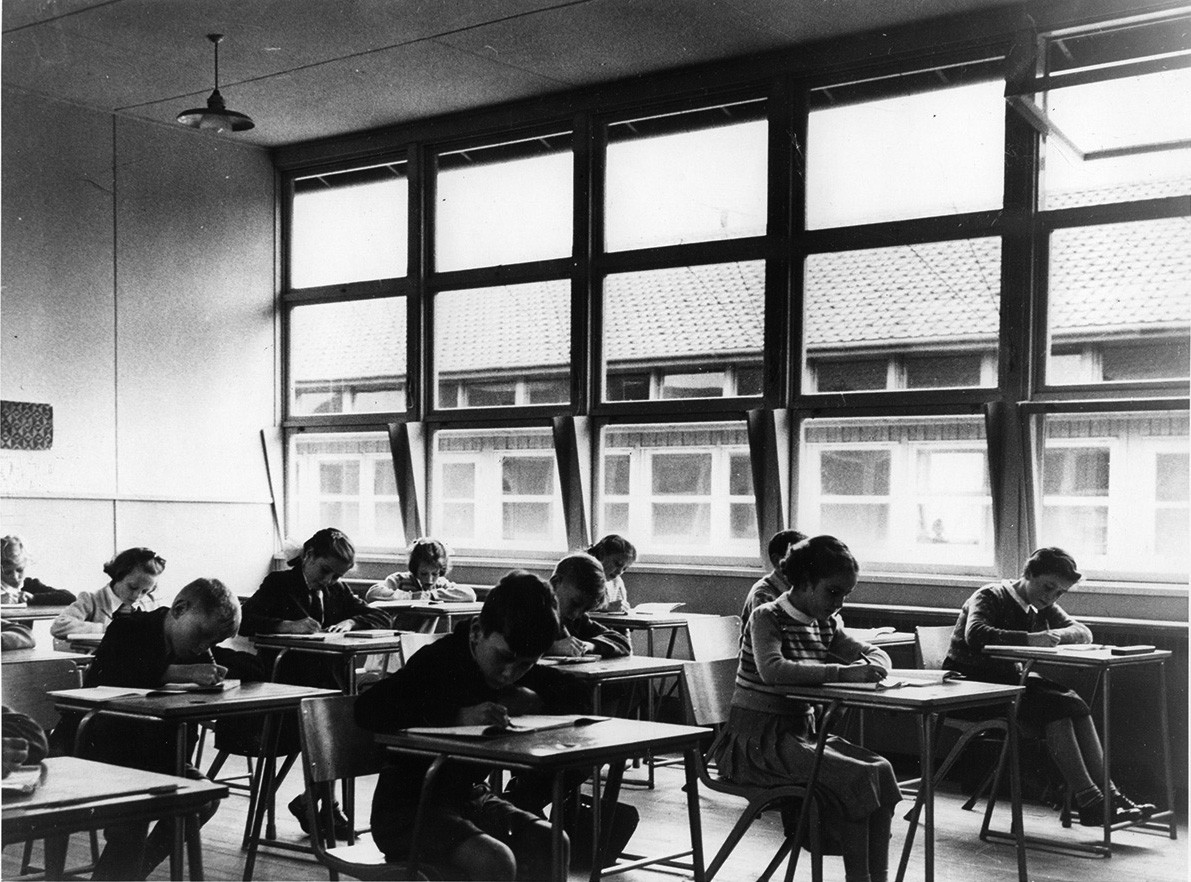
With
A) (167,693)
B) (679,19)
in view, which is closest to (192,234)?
(679,19)

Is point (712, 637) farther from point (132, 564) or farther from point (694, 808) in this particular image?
point (132, 564)

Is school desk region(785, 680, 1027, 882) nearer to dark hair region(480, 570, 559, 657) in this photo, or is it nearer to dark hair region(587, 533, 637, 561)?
dark hair region(480, 570, 559, 657)

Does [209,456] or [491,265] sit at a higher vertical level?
[491,265]

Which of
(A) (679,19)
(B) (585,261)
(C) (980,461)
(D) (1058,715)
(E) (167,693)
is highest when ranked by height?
(A) (679,19)

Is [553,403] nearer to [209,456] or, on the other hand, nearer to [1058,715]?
[209,456]

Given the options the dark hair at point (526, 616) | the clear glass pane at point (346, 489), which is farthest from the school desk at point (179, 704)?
the clear glass pane at point (346, 489)

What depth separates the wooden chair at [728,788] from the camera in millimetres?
3842

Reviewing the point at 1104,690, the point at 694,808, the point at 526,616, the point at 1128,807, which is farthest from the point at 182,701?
the point at 1128,807

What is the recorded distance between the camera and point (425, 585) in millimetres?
7859

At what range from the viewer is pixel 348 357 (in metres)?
9.66

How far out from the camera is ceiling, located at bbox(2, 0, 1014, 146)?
23.2 feet

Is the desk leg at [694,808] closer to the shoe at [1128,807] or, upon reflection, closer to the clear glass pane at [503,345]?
the shoe at [1128,807]

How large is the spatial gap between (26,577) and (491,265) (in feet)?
11.5

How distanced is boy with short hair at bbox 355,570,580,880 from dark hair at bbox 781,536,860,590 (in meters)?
1.04
